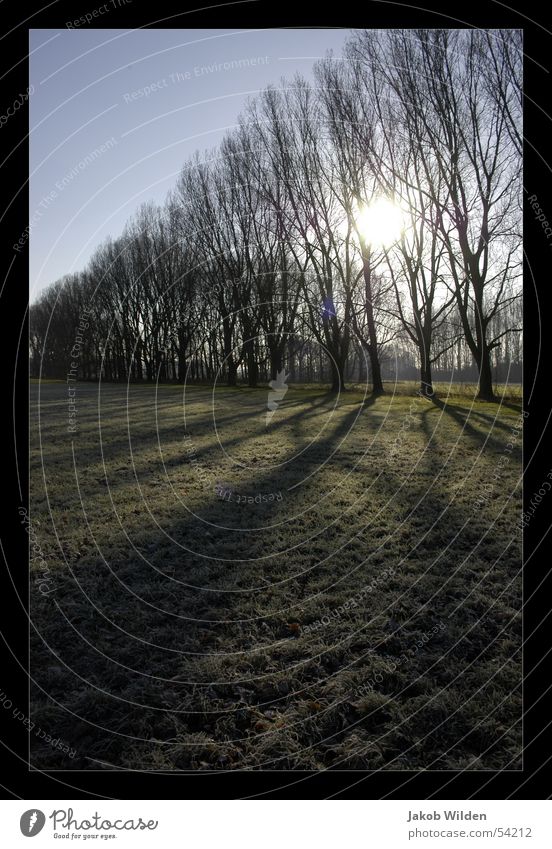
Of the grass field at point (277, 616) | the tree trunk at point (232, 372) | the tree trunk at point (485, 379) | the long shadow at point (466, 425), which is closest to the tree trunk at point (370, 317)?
the long shadow at point (466, 425)

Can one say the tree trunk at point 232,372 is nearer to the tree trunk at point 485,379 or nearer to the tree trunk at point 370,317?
the tree trunk at point 370,317

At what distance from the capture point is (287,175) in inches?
1005

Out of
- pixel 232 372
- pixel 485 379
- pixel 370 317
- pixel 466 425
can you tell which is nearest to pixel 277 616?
pixel 466 425

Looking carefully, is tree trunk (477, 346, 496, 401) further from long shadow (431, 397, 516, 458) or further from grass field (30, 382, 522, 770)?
grass field (30, 382, 522, 770)

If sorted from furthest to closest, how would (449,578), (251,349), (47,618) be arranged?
(251,349), (449,578), (47,618)

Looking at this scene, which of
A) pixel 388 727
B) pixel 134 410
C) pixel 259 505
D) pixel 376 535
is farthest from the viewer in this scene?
pixel 134 410

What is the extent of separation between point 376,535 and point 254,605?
99.9 inches

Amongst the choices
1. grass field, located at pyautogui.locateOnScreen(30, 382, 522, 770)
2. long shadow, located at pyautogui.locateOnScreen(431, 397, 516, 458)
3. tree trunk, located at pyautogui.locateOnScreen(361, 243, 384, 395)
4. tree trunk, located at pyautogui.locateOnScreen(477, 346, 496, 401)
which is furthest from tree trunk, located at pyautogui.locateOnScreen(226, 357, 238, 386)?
grass field, located at pyautogui.locateOnScreen(30, 382, 522, 770)

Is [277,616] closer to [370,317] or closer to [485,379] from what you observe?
[485,379]

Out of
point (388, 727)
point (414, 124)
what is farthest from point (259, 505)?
point (414, 124)
